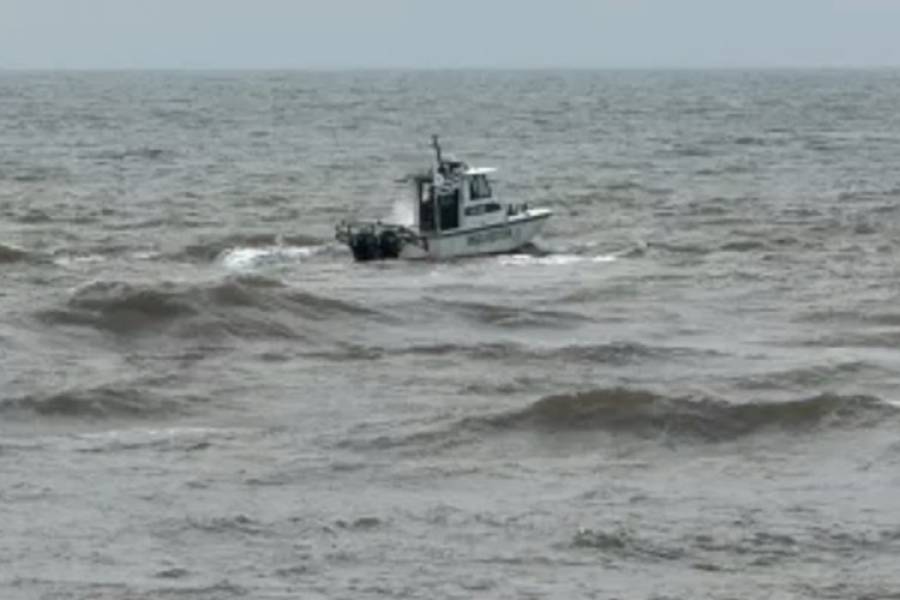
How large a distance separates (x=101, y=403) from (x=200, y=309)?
25.5 ft

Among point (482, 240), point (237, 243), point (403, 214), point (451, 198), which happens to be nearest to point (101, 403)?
point (451, 198)

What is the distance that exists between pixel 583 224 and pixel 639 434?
2869 centimetres

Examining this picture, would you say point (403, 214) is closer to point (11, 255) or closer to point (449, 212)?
point (449, 212)

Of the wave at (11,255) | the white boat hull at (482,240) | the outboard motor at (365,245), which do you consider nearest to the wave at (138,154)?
the wave at (11,255)

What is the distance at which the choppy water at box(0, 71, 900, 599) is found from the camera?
1734 cm

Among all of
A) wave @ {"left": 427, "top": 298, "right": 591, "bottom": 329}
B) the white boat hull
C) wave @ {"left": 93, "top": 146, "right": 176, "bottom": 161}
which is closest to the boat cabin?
the white boat hull

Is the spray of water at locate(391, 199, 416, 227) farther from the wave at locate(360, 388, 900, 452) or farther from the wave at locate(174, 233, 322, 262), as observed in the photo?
the wave at locate(360, 388, 900, 452)

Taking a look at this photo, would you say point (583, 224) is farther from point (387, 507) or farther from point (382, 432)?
point (387, 507)

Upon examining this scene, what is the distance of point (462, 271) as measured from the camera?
40281mm

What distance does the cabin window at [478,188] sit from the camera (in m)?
41.9

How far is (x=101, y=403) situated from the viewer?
81.6 feet

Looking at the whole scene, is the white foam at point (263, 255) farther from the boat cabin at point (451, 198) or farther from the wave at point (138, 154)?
the wave at point (138, 154)

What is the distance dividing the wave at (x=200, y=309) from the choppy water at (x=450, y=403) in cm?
7

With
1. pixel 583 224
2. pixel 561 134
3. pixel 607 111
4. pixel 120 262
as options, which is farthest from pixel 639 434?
pixel 607 111
